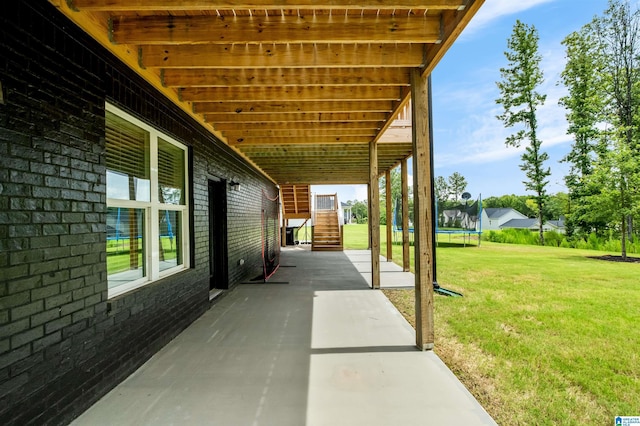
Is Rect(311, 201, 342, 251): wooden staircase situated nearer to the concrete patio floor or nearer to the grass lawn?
the grass lawn

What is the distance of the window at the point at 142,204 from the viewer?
2.69 meters

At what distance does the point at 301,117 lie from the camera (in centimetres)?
484

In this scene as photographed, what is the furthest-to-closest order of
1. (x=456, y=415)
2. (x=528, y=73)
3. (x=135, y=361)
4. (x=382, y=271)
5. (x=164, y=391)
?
(x=528, y=73) < (x=382, y=271) < (x=135, y=361) < (x=164, y=391) < (x=456, y=415)

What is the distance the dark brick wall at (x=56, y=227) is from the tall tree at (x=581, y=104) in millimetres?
20436

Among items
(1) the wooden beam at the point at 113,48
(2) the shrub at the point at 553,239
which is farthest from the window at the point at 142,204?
(2) the shrub at the point at 553,239

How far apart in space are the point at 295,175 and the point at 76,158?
9171 mm

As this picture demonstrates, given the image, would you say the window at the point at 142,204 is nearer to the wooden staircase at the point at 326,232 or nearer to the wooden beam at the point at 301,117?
the wooden beam at the point at 301,117

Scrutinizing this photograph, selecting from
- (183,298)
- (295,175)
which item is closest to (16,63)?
(183,298)

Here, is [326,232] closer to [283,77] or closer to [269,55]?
[283,77]

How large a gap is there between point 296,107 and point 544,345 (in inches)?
162

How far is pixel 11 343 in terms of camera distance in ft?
5.44

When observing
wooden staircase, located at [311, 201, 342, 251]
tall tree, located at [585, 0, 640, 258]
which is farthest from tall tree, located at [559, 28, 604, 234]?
wooden staircase, located at [311, 201, 342, 251]

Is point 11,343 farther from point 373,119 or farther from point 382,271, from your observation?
point 382,271

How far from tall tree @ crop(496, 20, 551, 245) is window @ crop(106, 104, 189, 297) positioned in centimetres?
2042
